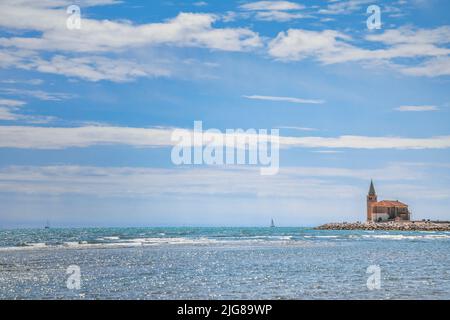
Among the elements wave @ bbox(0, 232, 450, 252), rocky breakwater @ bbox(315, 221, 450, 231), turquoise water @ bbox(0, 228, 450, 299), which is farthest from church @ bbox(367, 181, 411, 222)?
turquoise water @ bbox(0, 228, 450, 299)

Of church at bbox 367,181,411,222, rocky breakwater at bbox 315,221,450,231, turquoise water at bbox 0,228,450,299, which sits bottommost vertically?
rocky breakwater at bbox 315,221,450,231

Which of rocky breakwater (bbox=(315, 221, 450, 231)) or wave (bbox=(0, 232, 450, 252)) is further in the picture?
rocky breakwater (bbox=(315, 221, 450, 231))

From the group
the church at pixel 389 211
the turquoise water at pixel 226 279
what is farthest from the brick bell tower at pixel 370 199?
the turquoise water at pixel 226 279

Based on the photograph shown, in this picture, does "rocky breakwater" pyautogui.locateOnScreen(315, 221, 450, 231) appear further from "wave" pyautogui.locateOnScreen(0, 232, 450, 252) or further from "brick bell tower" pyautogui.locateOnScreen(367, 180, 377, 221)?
"wave" pyautogui.locateOnScreen(0, 232, 450, 252)

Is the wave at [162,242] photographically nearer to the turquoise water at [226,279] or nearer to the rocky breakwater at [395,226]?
the turquoise water at [226,279]

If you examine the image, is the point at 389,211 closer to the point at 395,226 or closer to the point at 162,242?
the point at 395,226
